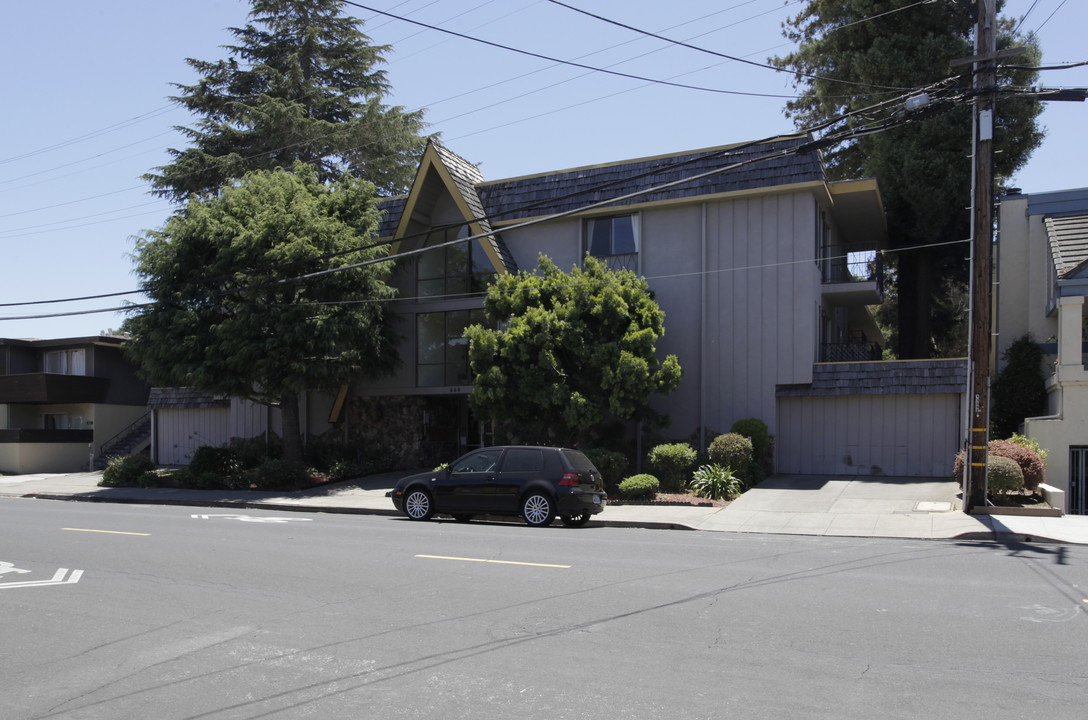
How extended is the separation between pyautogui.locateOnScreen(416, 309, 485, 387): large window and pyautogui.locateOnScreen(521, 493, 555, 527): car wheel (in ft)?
32.9

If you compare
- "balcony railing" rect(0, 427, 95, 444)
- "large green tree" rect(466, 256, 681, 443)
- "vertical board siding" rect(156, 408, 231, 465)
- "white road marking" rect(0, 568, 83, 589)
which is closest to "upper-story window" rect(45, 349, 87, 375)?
"balcony railing" rect(0, 427, 95, 444)

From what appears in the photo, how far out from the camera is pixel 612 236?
2417 centimetres

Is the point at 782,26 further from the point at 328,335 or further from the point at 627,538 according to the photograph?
the point at 627,538

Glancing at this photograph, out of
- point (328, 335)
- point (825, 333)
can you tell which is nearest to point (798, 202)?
point (825, 333)

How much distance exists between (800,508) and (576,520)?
15.8 ft

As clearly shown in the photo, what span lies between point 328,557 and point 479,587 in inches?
122

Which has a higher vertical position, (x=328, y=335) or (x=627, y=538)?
(x=328, y=335)

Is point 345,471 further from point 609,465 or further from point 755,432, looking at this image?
point 755,432

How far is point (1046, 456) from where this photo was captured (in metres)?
18.6

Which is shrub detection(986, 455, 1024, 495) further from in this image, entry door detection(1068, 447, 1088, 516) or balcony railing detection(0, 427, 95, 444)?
balcony railing detection(0, 427, 95, 444)

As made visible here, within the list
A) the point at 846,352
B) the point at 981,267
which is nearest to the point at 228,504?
the point at 846,352

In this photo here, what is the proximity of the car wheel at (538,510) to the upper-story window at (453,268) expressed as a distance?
10.3 metres

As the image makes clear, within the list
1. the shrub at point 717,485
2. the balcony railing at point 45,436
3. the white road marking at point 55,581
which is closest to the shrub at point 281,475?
the shrub at point 717,485

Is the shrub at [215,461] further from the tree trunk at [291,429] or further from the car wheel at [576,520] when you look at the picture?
the car wheel at [576,520]
